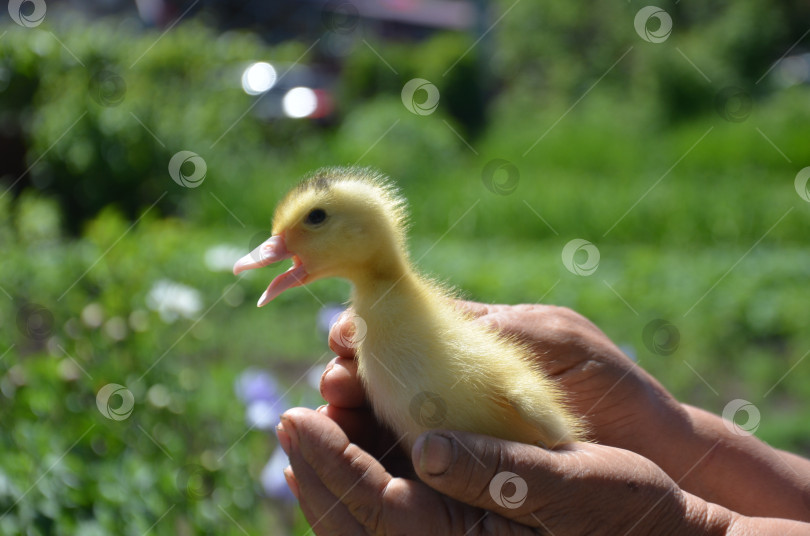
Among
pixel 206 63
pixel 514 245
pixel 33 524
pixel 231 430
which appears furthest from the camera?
pixel 206 63

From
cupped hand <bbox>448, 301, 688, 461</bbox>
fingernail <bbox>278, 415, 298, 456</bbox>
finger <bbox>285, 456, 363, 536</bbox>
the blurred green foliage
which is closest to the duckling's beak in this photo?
fingernail <bbox>278, 415, 298, 456</bbox>

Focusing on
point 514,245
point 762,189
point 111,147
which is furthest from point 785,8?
point 111,147

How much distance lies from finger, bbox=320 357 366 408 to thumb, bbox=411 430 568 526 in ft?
1.08

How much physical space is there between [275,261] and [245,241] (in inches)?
192

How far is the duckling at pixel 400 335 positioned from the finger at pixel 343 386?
43mm

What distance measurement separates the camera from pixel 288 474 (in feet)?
5.28

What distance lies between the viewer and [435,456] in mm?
1397

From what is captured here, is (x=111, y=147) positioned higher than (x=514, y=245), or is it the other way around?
(x=514, y=245)

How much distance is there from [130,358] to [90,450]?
39 cm

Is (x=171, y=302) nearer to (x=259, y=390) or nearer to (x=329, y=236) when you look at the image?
(x=259, y=390)

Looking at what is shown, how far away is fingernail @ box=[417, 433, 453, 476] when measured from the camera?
4.59 feet

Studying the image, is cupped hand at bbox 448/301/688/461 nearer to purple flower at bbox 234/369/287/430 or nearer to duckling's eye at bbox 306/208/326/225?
duckling's eye at bbox 306/208/326/225

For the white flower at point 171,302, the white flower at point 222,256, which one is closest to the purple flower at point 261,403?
the white flower at point 171,302

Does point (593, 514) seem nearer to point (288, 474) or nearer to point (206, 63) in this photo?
point (288, 474)
